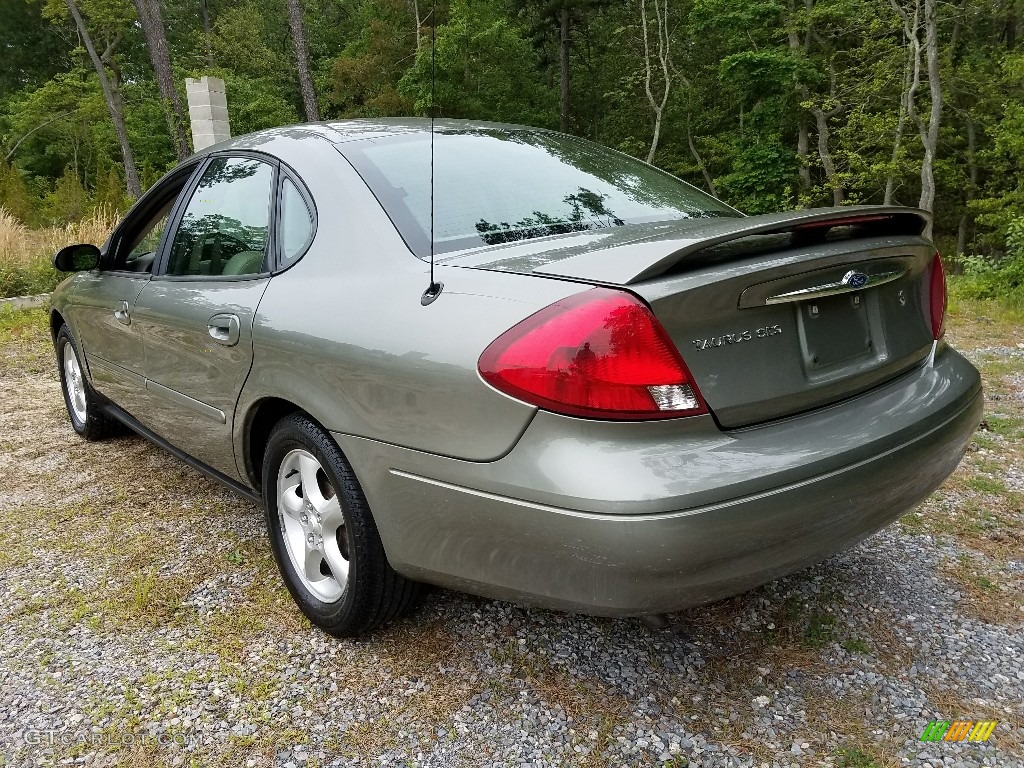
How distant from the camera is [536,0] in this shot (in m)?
31.8

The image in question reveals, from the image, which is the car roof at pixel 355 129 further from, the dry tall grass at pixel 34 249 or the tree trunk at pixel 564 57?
the tree trunk at pixel 564 57

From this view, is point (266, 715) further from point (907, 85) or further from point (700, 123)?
point (700, 123)

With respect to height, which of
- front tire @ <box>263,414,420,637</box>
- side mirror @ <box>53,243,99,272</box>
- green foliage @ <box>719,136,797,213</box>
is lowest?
front tire @ <box>263,414,420,637</box>

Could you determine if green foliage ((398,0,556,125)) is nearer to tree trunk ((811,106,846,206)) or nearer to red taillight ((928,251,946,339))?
tree trunk ((811,106,846,206))

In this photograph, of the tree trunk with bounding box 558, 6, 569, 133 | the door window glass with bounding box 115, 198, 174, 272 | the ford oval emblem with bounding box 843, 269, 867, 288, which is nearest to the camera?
the ford oval emblem with bounding box 843, 269, 867, 288

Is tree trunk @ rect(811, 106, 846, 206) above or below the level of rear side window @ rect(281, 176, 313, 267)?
above

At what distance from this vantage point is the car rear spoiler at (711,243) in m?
1.64

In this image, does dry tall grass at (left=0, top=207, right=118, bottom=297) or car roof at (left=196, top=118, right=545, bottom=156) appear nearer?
car roof at (left=196, top=118, right=545, bottom=156)

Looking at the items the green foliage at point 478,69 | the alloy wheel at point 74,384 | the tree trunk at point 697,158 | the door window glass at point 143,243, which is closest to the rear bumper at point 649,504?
the door window glass at point 143,243

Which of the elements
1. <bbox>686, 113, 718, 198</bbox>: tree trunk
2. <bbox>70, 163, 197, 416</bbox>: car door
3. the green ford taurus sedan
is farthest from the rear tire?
<bbox>686, 113, 718, 198</bbox>: tree trunk

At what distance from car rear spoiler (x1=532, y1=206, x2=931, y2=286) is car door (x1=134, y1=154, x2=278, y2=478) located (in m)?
1.22

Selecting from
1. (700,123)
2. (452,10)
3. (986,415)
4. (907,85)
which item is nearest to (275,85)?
(452,10)

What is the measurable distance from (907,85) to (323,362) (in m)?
21.1

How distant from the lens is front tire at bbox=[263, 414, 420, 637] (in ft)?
6.81
